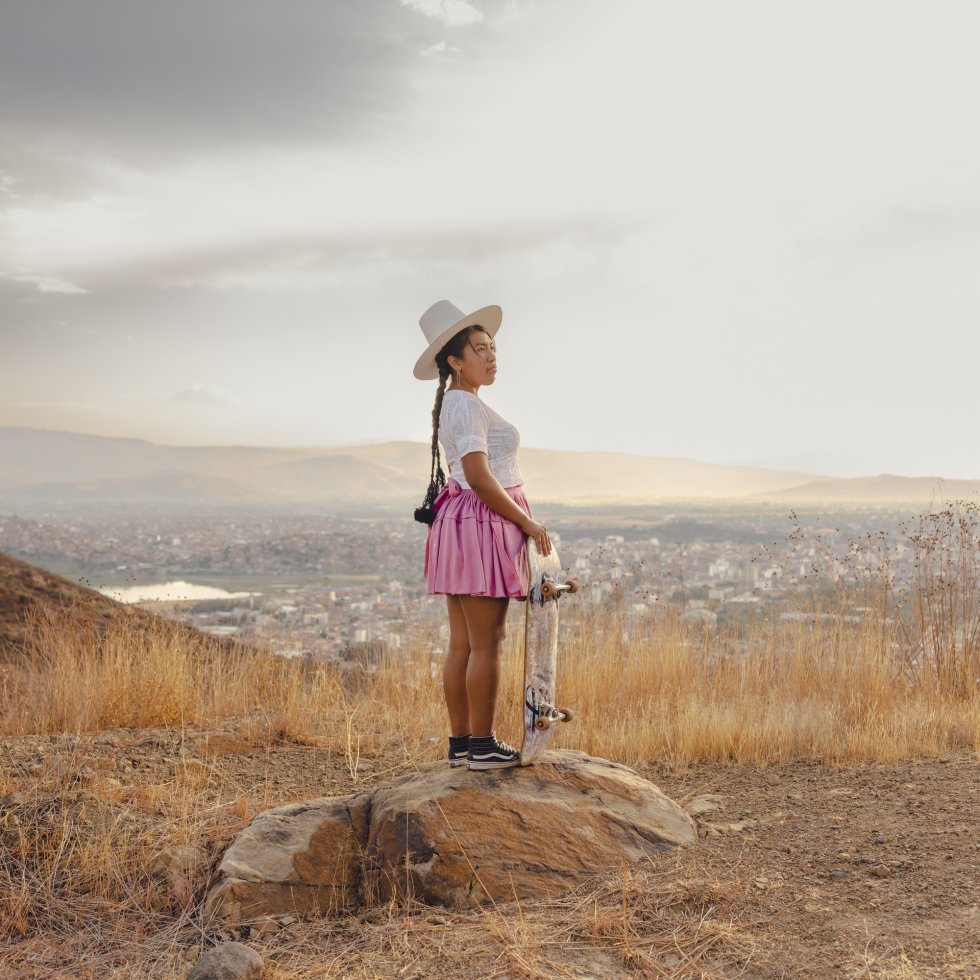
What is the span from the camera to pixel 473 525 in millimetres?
4383

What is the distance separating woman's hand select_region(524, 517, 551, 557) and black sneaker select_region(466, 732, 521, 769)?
92 centimetres

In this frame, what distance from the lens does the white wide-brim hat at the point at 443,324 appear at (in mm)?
4496

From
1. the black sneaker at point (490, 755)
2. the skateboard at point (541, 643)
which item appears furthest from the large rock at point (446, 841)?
the skateboard at point (541, 643)

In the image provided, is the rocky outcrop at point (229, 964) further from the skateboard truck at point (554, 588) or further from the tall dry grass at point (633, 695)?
the tall dry grass at point (633, 695)

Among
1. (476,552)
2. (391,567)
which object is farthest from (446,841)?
(391,567)

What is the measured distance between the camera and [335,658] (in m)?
9.49

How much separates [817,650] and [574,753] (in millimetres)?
3552

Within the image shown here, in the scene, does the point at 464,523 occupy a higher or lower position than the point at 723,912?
higher

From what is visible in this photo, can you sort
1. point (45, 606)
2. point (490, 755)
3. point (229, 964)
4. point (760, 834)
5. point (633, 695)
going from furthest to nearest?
point (45, 606), point (633, 695), point (760, 834), point (490, 755), point (229, 964)

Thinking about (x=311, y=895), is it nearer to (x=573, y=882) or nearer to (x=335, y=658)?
(x=573, y=882)

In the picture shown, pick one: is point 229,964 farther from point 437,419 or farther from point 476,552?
point 437,419

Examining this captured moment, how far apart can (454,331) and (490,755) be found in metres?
2.00

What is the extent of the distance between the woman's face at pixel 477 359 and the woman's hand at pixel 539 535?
0.72 m

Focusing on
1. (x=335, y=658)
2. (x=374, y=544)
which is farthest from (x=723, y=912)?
(x=374, y=544)
